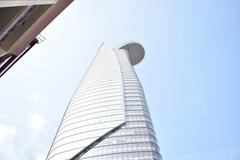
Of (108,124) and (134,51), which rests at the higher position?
(134,51)

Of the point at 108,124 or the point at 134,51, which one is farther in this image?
the point at 134,51

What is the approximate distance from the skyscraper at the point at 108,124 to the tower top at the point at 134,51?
170 ft

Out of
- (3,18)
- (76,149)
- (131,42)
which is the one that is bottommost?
(3,18)

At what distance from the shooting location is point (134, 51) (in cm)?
17000

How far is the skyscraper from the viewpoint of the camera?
3044 inches

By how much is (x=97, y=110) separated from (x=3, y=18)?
8108 centimetres

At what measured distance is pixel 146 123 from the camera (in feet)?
286

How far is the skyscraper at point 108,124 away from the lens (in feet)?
254

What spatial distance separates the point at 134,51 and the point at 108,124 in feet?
298

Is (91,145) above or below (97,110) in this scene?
below

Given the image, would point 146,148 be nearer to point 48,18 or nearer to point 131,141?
point 131,141

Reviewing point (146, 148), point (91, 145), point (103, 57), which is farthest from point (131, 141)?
point (103, 57)

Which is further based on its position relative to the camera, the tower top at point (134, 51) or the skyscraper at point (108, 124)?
the tower top at point (134, 51)

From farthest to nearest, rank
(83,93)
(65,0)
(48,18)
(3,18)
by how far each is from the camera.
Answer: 1. (83,93)
2. (48,18)
3. (65,0)
4. (3,18)
